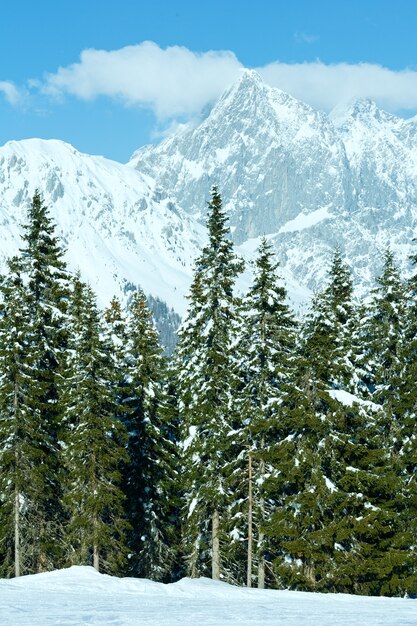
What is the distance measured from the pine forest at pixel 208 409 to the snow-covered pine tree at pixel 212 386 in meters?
0.07

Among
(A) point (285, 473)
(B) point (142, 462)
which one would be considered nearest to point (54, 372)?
(B) point (142, 462)

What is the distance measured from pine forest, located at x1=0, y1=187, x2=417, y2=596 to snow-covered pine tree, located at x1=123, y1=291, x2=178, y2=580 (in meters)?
0.10

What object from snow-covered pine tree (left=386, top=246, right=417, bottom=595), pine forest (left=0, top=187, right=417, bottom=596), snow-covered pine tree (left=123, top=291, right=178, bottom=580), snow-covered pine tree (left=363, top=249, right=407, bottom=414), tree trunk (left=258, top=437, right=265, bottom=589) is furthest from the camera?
snow-covered pine tree (left=123, top=291, right=178, bottom=580)

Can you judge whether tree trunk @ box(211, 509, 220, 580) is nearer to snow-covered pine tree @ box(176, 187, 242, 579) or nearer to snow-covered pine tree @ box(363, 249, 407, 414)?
snow-covered pine tree @ box(176, 187, 242, 579)

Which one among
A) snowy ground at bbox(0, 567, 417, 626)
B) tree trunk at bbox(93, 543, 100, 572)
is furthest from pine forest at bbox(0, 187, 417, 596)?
snowy ground at bbox(0, 567, 417, 626)

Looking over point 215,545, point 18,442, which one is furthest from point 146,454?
point 18,442

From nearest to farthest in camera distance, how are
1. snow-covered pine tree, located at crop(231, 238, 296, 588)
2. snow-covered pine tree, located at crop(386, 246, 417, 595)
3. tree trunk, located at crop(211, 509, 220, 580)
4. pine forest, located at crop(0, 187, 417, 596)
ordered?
pine forest, located at crop(0, 187, 417, 596)
snow-covered pine tree, located at crop(386, 246, 417, 595)
snow-covered pine tree, located at crop(231, 238, 296, 588)
tree trunk, located at crop(211, 509, 220, 580)

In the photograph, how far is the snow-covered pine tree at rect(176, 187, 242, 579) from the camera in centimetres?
2961

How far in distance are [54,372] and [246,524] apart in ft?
34.3

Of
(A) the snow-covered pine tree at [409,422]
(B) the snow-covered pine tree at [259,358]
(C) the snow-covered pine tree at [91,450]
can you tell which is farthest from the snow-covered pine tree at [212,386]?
(A) the snow-covered pine tree at [409,422]

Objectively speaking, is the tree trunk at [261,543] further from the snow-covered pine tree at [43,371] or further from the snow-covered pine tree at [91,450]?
the snow-covered pine tree at [43,371]

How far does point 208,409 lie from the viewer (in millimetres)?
29547

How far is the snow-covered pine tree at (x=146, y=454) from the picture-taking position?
33.4 meters

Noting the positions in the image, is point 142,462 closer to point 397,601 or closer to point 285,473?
point 285,473
